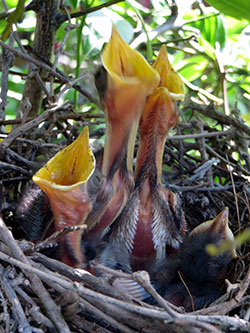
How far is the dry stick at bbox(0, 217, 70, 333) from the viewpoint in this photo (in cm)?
66

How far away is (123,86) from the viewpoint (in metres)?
0.78

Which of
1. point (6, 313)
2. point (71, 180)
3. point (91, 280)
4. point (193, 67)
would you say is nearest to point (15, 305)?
point (6, 313)

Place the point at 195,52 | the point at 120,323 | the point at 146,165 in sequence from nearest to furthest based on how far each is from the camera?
the point at 120,323
the point at 146,165
the point at 195,52

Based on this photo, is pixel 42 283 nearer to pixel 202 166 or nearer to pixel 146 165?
pixel 146 165

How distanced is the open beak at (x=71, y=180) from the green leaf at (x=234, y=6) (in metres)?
0.31

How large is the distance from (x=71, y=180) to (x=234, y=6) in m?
0.40

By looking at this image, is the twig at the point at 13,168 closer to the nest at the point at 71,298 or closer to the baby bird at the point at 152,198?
the nest at the point at 71,298

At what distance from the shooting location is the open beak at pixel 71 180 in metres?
0.81

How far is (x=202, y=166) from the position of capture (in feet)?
3.83

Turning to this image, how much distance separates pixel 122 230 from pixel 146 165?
136 millimetres

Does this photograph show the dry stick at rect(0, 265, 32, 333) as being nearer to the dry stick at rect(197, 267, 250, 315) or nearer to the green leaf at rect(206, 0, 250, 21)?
the dry stick at rect(197, 267, 250, 315)

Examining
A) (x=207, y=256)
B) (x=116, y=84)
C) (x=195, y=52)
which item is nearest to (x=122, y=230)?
(x=207, y=256)

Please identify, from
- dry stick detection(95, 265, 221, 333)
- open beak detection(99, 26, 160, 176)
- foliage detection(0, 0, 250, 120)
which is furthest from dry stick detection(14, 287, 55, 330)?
foliage detection(0, 0, 250, 120)

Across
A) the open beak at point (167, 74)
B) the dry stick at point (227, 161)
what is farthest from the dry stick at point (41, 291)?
the dry stick at point (227, 161)
